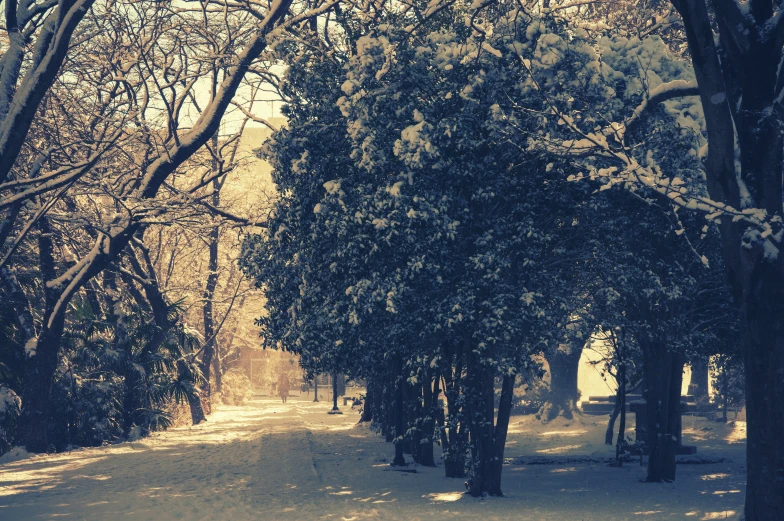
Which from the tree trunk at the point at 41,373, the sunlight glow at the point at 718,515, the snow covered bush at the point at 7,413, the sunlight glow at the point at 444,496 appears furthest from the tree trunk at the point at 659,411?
the snow covered bush at the point at 7,413

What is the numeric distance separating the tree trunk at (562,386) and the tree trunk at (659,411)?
18.6 m

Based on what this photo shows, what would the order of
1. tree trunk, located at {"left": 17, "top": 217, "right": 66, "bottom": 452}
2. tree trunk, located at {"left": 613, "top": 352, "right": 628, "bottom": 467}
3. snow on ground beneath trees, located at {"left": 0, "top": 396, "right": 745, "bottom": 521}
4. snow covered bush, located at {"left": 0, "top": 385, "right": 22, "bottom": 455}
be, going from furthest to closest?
tree trunk, located at {"left": 17, "top": 217, "right": 66, "bottom": 452}, snow covered bush, located at {"left": 0, "top": 385, "right": 22, "bottom": 455}, tree trunk, located at {"left": 613, "top": 352, "right": 628, "bottom": 467}, snow on ground beneath trees, located at {"left": 0, "top": 396, "right": 745, "bottom": 521}

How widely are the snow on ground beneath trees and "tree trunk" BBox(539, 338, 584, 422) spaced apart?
894 centimetres

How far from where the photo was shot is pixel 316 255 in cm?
1461

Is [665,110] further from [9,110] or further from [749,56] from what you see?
[9,110]

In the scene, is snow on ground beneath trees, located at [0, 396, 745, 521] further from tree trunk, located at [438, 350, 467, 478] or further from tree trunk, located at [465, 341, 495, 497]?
tree trunk, located at [438, 350, 467, 478]

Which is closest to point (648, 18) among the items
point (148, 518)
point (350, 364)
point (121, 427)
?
point (350, 364)

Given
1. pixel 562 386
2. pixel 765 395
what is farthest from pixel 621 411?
pixel 562 386

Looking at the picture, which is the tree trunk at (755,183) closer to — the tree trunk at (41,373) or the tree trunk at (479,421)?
the tree trunk at (479,421)

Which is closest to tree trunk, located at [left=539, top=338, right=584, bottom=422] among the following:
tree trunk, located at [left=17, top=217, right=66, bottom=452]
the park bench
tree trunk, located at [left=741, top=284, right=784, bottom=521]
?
the park bench

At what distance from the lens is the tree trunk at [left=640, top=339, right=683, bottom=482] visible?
16.8 metres

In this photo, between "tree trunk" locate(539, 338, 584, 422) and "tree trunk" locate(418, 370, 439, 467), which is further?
"tree trunk" locate(539, 338, 584, 422)

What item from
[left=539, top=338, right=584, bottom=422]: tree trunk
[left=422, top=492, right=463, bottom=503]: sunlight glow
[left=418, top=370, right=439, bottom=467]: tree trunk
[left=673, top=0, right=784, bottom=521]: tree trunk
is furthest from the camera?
[left=539, top=338, right=584, bottom=422]: tree trunk

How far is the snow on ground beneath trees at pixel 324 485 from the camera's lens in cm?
1289
